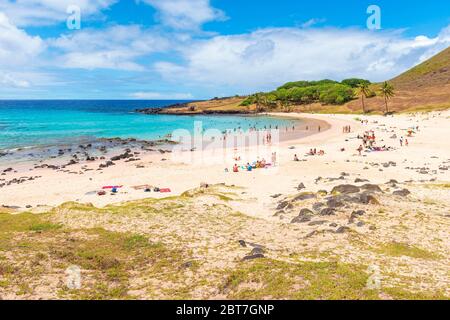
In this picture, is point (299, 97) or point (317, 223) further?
point (299, 97)

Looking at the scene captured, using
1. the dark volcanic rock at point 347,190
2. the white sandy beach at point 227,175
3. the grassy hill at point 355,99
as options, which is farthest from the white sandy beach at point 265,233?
the grassy hill at point 355,99

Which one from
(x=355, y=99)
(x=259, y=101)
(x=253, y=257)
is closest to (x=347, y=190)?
(x=253, y=257)

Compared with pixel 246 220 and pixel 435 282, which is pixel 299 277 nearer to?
pixel 435 282

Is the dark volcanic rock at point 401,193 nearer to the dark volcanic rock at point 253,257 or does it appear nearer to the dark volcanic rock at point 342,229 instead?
the dark volcanic rock at point 342,229

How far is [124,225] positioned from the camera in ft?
61.7

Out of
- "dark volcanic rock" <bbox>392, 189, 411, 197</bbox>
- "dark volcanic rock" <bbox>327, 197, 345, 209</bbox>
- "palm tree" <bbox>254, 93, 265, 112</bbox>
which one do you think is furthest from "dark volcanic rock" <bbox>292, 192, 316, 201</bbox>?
"palm tree" <bbox>254, 93, 265, 112</bbox>

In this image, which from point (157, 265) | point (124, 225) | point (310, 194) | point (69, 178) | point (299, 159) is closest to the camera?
point (157, 265)

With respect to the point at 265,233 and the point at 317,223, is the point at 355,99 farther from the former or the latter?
the point at 265,233

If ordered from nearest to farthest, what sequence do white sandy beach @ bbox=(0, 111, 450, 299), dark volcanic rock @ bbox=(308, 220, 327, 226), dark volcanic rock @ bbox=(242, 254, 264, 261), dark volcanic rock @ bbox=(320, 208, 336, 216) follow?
white sandy beach @ bbox=(0, 111, 450, 299) → dark volcanic rock @ bbox=(242, 254, 264, 261) → dark volcanic rock @ bbox=(308, 220, 327, 226) → dark volcanic rock @ bbox=(320, 208, 336, 216)

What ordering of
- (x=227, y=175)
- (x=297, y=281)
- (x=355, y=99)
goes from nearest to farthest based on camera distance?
(x=297, y=281), (x=227, y=175), (x=355, y=99)

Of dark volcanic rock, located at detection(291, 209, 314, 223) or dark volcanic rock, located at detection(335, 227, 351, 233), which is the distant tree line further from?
dark volcanic rock, located at detection(335, 227, 351, 233)

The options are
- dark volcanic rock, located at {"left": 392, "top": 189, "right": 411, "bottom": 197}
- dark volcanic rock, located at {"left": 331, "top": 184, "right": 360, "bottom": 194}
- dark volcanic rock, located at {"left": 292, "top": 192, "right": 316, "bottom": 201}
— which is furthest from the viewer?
dark volcanic rock, located at {"left": 331, "top": 184, "right": 360, "bottom": 194}

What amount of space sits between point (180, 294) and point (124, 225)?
8151mm
